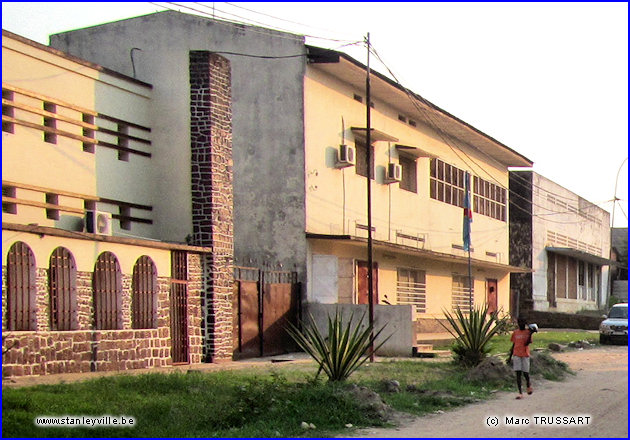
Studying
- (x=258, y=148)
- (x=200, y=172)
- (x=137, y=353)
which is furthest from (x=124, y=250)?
(x=258, y=148)

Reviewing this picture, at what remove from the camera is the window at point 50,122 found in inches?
808

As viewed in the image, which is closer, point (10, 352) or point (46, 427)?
point (46, 427)

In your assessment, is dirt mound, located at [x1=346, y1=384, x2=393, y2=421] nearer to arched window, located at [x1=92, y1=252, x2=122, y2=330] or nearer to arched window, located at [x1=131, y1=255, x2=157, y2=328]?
arched window, located at [x1=92, y1=252, x2=122, y2=330]

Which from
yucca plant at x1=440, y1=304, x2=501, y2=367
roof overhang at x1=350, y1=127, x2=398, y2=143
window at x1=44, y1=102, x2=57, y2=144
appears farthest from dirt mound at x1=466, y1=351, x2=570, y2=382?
roof overhang at x1=350, y1=127, x2=398, y2=143

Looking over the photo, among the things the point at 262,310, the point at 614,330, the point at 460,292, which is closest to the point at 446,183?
the point at 460,292

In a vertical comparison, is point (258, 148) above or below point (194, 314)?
above

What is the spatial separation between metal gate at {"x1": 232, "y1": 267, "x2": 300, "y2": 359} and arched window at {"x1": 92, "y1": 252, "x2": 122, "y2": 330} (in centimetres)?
482

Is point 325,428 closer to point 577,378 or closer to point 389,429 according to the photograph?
point 389,429

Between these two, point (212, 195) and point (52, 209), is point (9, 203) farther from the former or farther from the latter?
point (212, 195)

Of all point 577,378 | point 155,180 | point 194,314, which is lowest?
point 577,378

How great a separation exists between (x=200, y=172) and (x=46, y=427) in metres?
11.8

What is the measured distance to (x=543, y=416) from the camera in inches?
543

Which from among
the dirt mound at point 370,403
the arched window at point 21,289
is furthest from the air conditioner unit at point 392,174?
the dirt mound at point 370,403

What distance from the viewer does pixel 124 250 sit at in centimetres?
1970
